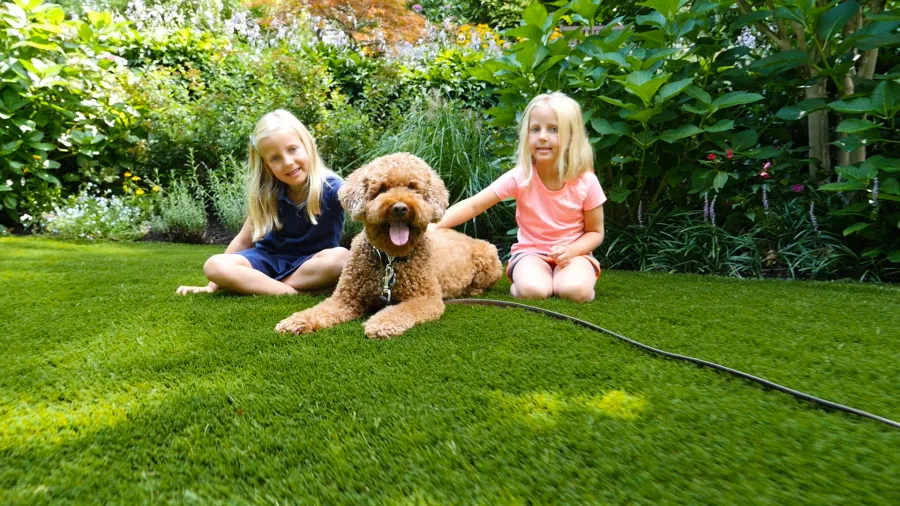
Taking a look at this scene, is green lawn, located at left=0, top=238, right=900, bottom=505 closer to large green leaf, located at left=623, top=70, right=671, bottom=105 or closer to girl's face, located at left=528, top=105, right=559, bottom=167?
girl's face, located at left=528, top=105, right=559, bottom=167

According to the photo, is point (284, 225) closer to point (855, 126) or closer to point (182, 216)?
point (182, 216)

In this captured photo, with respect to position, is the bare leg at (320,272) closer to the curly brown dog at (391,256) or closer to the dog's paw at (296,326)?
the curly brown dog at (391,256)

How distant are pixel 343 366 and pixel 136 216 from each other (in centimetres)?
525

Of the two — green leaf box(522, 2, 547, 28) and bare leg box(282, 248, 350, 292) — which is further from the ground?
green leaf box(522, 2, 547, 28)

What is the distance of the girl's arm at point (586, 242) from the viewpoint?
10.0 ft

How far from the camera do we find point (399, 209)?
A: 2.24m

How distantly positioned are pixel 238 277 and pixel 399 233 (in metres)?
1.20

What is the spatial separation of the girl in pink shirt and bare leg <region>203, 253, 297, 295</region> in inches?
42.5

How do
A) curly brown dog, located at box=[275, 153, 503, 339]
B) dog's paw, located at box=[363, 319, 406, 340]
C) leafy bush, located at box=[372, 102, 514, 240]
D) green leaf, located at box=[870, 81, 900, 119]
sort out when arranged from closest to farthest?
1. dog's paw, located at box=[363, 319, 406, 340]
2. curly brown dog, located at box=[275, 153, 503, 339]
3. green leaf, located at box=[870, 81, 900, 119]
4. leafy bush, located at box=[372, 102, 514, 240]

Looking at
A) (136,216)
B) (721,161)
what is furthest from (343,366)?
(136,216)

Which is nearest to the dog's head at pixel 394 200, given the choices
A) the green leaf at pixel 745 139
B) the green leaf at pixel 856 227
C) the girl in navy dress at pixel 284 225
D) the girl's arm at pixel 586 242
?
the girl in navy dress at pixel 284 225

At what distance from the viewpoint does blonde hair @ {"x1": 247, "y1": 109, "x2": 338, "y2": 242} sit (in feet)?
10.1

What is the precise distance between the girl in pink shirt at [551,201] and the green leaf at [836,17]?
1684mm

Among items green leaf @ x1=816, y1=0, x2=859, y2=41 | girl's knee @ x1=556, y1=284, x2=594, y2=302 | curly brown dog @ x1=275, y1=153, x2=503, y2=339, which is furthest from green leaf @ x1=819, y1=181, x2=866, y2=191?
curly brown dog @ x1=275, y1=153, x2=503, y2=339
